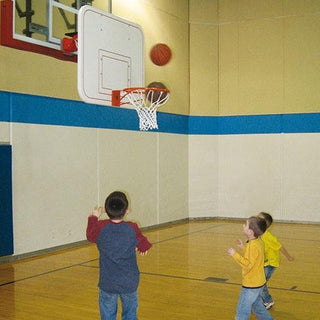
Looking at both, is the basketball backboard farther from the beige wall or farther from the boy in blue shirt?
the beige wall

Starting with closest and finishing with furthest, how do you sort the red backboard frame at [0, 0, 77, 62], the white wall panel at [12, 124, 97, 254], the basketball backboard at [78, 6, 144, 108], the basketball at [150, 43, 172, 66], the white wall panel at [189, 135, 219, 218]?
the red backboard frame at [0, 0, 77, 62]
the basketball backboard at [78, 6, 144, 108]
the white wall panel at [12, 124, 97, 254]
the basketball at [150, 43, 172, 66]
the white wall panel at [189, 135, 219, 218]

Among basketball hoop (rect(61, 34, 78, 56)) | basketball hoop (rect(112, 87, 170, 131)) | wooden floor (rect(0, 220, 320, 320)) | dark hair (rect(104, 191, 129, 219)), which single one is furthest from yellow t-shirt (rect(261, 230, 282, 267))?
basketball hoop (rect(61, 34, 78, 56))

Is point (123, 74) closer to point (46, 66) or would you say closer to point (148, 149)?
point (46, 66)

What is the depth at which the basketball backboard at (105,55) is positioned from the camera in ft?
22.1

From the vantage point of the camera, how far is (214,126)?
499 inches

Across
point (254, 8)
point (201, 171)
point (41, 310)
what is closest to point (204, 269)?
point (41, 310)

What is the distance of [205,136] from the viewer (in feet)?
41.4

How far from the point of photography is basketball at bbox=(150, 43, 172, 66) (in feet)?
33.1

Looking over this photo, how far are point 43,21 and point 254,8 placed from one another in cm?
617

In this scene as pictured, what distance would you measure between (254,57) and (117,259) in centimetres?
959

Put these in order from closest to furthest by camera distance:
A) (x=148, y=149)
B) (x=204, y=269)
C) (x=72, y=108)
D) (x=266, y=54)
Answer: (x=204, y=269) → (x=72, y=108) → (x=148, y=149) → (x=266, y=54)

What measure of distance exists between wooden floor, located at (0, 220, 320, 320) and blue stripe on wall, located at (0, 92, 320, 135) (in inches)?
90.6

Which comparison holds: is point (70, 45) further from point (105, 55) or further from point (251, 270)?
point (251, 270)

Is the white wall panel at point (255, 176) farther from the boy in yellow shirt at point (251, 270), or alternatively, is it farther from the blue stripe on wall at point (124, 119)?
the boy in yellow shirt at point (251, 270)
